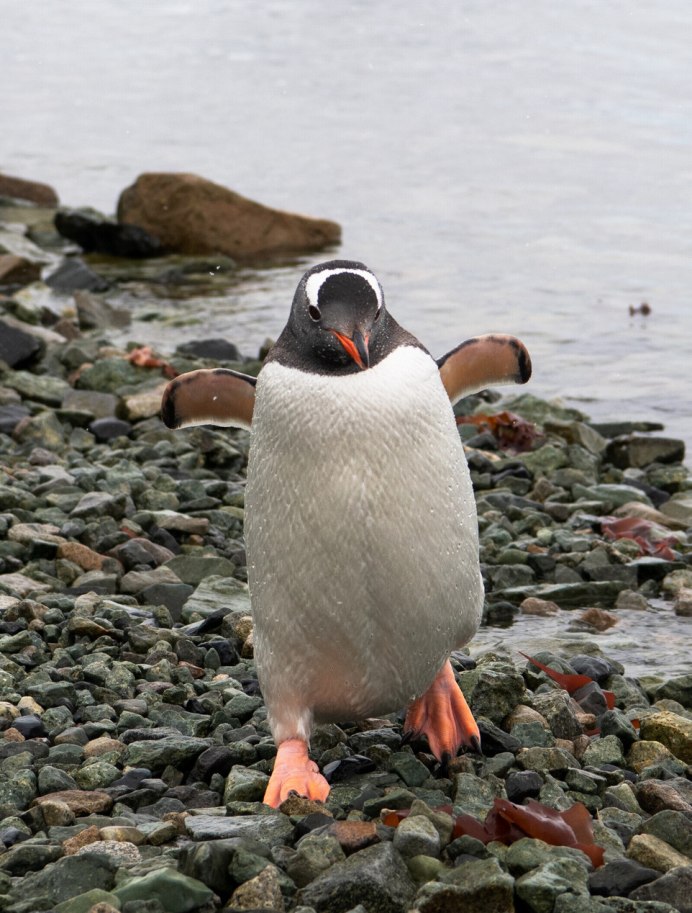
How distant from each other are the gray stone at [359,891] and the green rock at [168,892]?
24 cm

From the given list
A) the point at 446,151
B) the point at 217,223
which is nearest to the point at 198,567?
the point at 217,223

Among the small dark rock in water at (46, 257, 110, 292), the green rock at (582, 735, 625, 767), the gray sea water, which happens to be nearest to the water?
the gray sea water

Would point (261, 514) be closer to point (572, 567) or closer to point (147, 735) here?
point (147, 735)

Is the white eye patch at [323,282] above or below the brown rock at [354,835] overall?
above

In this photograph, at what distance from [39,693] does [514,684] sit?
154 cm

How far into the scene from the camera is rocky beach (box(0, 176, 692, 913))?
3457mm

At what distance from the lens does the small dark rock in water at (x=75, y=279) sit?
14586 mm

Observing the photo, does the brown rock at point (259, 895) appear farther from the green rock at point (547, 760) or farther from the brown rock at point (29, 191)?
the brown rock at point (29, 191)

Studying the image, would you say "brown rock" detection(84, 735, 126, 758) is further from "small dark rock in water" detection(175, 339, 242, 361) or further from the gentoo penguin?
"small dark rock in water" detection(175, 339, 242, 361)

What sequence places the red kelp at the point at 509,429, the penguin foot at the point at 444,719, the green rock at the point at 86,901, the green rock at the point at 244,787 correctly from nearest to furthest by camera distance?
the green rock at the point at 86,901
the green rock at the point at 244,787
the penguin foot at the point at 444,719
the red kelp at the point at 509,429

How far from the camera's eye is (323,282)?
400 cm

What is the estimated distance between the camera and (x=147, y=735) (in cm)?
451

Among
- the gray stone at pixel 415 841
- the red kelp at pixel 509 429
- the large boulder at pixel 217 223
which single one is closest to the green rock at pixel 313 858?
the gray stone at pixel 415 841

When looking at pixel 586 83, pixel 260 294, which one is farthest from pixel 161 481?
pixel 586 83
